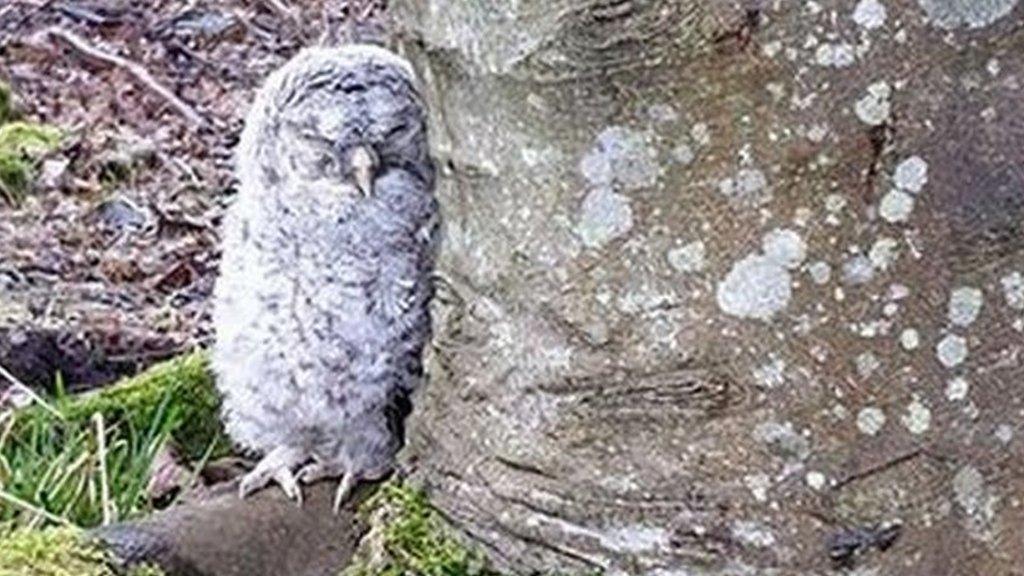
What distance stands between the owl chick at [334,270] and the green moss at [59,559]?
0.78 ft

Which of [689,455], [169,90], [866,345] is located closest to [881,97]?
[866,345]

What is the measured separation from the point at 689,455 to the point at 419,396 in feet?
1.46

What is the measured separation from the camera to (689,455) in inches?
80.9

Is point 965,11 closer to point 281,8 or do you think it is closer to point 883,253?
point 883,253

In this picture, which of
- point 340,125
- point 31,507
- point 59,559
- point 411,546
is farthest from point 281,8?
point 411,546

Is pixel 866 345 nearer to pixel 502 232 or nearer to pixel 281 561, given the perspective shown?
pixel 502 232

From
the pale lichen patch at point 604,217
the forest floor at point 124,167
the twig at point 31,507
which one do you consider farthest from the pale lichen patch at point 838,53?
the forest floor at point 124,167

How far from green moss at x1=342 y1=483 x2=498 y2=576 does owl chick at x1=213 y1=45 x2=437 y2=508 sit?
259 mm

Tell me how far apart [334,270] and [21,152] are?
192 inches

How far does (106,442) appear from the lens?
3.75m

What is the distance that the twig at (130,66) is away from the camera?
7.93 metres

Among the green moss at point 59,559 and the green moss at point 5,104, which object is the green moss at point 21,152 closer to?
the green moss at point 5,104

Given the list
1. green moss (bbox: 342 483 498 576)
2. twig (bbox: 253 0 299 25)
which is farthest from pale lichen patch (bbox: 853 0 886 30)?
twig (bbox: 253 0 299 25)

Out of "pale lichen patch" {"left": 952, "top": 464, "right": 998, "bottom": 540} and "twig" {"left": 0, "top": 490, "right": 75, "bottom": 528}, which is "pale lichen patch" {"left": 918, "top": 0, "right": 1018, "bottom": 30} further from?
"twig" {"left": 0, "top": 490, "right": 75, "bottom": 528}
